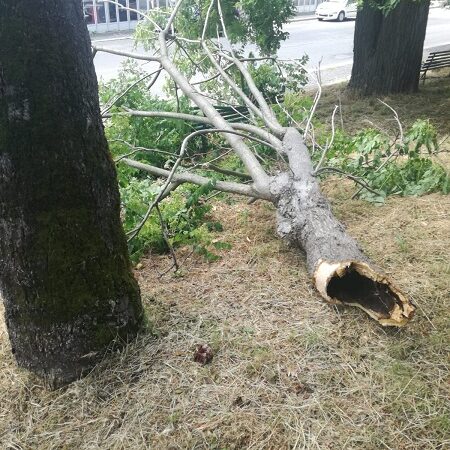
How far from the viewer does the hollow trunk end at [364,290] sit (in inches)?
105

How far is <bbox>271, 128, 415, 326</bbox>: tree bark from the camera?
2.74m

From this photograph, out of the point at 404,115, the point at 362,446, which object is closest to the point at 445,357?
the point at 362,446

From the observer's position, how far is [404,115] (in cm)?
820

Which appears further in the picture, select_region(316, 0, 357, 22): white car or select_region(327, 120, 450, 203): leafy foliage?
select_region(316, 0, 357, 22): white car

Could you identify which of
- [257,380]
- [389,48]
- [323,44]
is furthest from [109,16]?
[257,380]

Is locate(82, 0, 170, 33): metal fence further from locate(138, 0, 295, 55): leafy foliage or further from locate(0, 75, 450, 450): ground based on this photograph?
locate(0, 75, 450, 450): ground

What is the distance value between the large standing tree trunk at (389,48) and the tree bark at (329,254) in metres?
6.06

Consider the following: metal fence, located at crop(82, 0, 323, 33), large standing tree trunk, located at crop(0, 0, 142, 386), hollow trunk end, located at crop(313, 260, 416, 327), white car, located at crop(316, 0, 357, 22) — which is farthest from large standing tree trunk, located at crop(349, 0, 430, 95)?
white car, located at crop(316, 0, 357, 22)

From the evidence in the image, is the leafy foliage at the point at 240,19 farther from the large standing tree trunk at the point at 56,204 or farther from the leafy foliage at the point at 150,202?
the large standing tree trunk at the point at 56,204

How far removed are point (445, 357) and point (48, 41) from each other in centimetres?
239

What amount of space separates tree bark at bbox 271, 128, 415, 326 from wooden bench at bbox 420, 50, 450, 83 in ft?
24.5

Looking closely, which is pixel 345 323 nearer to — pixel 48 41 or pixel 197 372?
pixel 197 372

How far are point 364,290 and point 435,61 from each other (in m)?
8.94

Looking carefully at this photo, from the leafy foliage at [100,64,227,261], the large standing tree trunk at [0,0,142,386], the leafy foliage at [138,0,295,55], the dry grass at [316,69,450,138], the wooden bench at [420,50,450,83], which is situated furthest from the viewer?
the wooden bench at [420,50,450,83]
